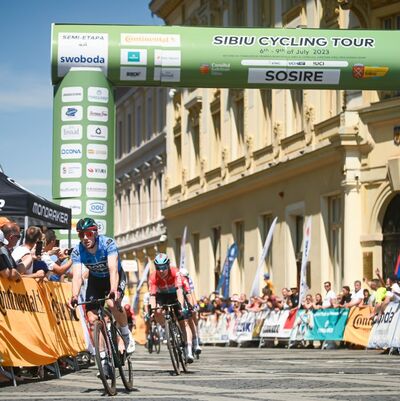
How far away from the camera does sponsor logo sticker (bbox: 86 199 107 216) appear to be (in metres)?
25.8

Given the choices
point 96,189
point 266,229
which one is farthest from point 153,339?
point 266,229

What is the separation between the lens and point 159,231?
198 feet

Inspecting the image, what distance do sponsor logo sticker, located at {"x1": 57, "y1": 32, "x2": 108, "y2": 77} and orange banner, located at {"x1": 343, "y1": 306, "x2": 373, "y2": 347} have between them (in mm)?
8014

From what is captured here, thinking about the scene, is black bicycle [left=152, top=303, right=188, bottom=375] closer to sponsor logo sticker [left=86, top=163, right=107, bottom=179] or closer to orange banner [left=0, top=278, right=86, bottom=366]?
orange banner [left=0, top=278, right=86, bottom=366]

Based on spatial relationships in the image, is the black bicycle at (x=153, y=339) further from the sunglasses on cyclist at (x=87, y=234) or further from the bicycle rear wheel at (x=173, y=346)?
the sunglasses on cyclist at (x=87, y=234)

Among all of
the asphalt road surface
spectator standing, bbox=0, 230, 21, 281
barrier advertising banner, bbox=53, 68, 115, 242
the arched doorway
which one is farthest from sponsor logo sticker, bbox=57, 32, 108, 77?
the arched doorway

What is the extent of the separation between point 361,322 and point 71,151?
7.58 m

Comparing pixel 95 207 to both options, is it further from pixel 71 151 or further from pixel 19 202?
pixel 19 202

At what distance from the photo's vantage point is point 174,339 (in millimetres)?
18000

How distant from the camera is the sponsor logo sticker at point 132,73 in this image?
1013 inches

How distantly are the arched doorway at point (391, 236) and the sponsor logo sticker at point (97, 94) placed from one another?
→ 10742 millimetres

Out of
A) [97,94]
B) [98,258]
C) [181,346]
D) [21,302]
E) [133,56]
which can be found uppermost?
[133,56]

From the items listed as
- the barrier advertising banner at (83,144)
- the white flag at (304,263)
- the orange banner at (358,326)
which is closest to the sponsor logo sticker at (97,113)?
the barrier advertising banner at (83,144)

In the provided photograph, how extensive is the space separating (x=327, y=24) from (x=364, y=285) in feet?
24.7
